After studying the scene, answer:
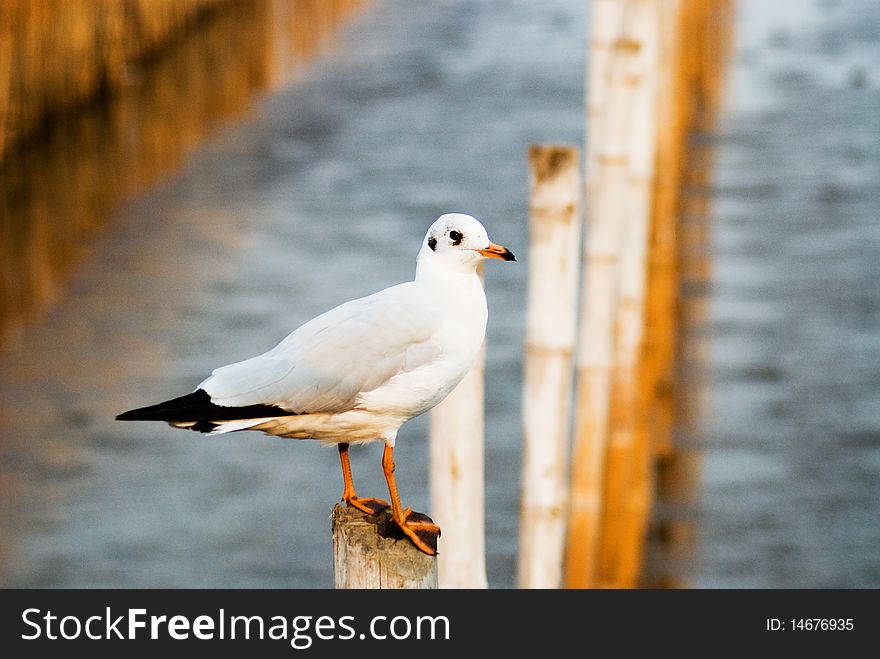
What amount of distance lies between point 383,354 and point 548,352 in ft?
8.52

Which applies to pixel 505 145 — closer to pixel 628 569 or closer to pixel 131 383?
pixel 131 383

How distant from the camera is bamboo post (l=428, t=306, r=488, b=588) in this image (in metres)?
5.41

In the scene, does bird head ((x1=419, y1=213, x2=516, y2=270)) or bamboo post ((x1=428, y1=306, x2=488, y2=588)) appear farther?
bamboo post ((x1=428, y1=306, x2=488, y2=588))

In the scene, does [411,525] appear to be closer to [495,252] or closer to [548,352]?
[495,252]

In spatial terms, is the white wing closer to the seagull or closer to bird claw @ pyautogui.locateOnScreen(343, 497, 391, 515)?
the seagull

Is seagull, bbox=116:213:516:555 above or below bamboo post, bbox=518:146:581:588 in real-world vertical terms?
below

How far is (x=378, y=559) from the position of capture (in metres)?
3.81

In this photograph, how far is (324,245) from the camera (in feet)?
51.9

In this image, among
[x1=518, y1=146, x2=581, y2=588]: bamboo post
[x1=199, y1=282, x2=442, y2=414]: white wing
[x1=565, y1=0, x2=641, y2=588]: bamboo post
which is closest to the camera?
[x1=199, y1=282, x2=442, y2=414]: white wing

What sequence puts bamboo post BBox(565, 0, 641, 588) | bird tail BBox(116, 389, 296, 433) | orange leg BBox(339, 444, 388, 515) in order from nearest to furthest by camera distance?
1. bird tail BBox(116, 389, 296, 433)
2. orange leg BBox(339, 444, 388, 515)
3. bamboo post BBox(565, 0, 641, 588)

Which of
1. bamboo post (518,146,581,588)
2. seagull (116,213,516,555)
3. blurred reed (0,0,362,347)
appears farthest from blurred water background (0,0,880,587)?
seagull (116,213,516,555)

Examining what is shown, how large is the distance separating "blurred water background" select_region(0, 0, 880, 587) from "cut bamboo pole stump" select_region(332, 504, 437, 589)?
5754mm

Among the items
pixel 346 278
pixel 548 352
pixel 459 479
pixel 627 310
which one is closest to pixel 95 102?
pixel 346 278

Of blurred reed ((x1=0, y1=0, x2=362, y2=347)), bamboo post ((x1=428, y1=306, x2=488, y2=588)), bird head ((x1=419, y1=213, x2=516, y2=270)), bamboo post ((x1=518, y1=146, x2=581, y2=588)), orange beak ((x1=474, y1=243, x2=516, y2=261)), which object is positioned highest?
blurred reed ((x1=0, y1=0, x2=362, y2=347))
